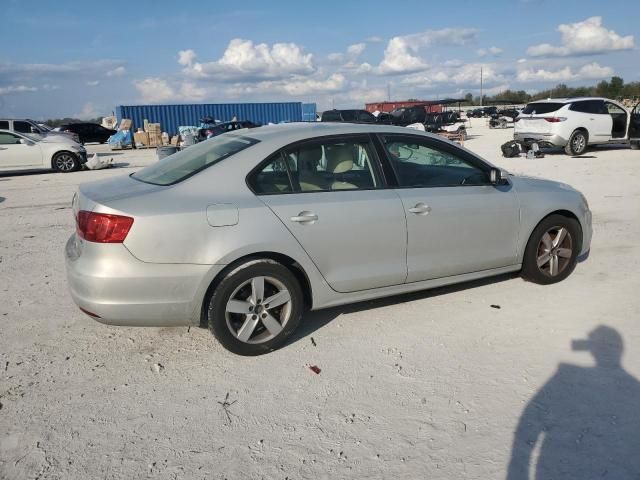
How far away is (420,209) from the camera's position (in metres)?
3.99

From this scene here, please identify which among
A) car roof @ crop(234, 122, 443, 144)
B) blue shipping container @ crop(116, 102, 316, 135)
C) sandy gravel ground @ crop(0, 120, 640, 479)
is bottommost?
sandy gravel ground @ crop(0, 120, 640, 479)

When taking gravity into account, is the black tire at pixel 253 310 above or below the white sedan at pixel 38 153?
below

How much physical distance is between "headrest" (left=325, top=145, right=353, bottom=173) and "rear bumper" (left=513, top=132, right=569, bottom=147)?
14.0 m

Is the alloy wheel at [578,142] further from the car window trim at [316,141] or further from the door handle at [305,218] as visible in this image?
the door handle at [305,218]

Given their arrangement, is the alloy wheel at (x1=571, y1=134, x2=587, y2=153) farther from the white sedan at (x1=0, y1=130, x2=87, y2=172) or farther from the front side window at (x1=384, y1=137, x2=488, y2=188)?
the white sedan at (x1=0, y1=130, x2=87, y2=172)

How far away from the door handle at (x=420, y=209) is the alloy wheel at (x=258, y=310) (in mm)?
1183

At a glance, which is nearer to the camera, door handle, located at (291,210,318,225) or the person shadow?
the person shadow

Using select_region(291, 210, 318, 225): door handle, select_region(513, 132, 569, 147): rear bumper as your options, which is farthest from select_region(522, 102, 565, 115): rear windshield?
select_region(291, 210, 318, 225): door handle

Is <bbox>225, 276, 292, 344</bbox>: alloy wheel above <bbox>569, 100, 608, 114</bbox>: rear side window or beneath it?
beneath

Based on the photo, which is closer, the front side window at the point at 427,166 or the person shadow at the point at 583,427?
the person shadow at the point at 583,427

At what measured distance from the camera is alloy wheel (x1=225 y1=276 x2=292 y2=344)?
11.4 ft

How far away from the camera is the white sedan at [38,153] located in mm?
15141

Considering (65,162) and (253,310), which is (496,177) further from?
(65,162)

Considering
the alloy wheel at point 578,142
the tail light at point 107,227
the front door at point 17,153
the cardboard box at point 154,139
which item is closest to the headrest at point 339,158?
the tail light at point 107,227
